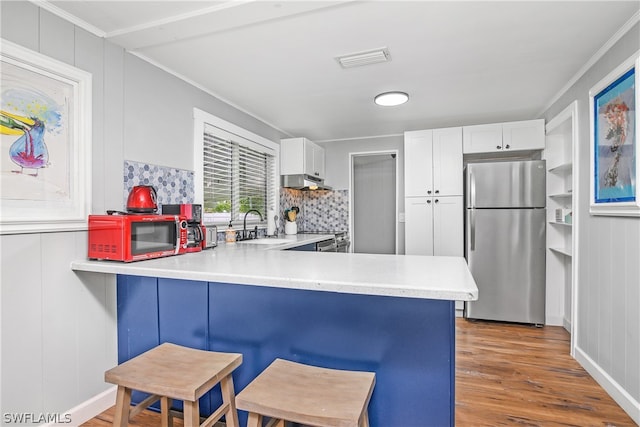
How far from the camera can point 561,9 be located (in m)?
1.74

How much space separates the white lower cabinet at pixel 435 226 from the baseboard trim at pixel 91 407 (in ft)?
10.1

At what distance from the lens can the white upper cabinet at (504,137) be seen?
138 inches

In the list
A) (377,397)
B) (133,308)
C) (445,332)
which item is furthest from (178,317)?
(445,332)

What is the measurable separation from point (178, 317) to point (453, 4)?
2.23 meters

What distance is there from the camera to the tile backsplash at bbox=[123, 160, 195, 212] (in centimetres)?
213

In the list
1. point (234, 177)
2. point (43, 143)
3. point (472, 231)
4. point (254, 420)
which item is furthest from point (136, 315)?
point (472, 231)

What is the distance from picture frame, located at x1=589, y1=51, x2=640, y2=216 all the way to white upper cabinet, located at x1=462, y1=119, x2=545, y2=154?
125cm

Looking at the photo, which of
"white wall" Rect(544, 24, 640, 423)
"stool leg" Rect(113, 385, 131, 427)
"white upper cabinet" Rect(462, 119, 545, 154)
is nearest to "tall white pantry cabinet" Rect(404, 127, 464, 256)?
"white upper cabinet" Rect(462, 119, 545, 154)

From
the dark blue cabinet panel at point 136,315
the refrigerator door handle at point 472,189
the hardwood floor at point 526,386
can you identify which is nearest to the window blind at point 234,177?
the dark blue cabinet panel at point 136,315

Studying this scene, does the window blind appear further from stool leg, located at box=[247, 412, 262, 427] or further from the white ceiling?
stool leg, located at box=[247, 412, 262, 427]

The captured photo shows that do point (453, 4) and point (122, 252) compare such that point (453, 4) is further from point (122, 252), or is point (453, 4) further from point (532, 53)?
point (122, 252)

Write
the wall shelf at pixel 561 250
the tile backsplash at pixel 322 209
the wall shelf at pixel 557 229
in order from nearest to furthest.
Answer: the wall shelf at pixel 561 250 → the wall shelf at pixel 557 229 → the tile backsplash at pixel 322 209

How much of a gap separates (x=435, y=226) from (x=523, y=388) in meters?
1.94

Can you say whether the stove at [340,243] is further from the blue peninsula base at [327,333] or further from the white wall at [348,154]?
the blue peninsula base at [327,333]
